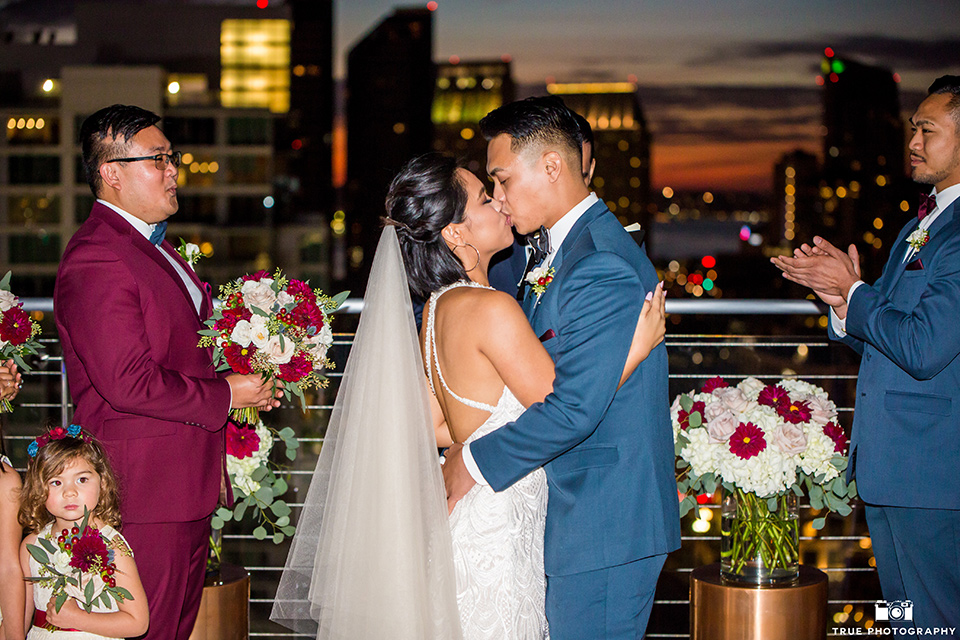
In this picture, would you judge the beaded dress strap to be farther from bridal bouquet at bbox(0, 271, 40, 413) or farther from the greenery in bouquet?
bridal bouquet at bbox(0, 271, 40, 413)

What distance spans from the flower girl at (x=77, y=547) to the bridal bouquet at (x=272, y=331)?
1.61 ft

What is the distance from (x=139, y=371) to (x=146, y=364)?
0.03 m

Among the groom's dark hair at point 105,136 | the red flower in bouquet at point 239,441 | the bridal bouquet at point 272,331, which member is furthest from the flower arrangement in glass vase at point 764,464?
the groom's dark hair at point 105,136

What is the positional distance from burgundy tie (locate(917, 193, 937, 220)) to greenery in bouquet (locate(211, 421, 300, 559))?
2519 mm

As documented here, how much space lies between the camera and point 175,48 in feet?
244

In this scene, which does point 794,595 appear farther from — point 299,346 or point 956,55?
point 956,55

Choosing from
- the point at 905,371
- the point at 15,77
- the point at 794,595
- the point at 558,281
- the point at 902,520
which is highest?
the point at 15,77

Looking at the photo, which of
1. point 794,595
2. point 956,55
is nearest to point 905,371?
point 794,595

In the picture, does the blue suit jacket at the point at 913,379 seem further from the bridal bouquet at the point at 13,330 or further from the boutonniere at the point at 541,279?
the bridal bouquet at the point at 13,330

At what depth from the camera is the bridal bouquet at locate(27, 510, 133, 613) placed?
2430mm

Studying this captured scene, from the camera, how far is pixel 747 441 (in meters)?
3.14

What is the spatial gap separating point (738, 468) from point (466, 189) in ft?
4.71

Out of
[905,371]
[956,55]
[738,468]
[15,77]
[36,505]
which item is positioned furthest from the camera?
[15,77]

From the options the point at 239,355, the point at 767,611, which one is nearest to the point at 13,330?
the point at 239,355
